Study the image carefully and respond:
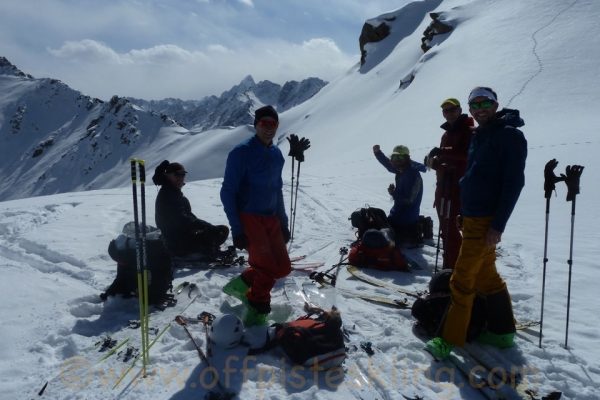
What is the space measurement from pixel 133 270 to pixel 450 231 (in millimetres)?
4145

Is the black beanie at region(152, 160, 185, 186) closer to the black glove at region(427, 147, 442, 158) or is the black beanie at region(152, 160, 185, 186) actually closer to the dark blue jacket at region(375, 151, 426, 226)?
the black glove at region(427, 147, 442, 158)

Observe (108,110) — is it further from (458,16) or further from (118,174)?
(458,16)

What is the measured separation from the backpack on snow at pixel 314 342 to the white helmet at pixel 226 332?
0.35 metres

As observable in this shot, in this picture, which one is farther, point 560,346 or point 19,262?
point 19,262

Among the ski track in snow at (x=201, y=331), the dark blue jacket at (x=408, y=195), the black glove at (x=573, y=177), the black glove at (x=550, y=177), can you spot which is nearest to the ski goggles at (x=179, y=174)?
the ski track in snow at (x=201, y=331)

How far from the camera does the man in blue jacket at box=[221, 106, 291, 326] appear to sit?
176 inches

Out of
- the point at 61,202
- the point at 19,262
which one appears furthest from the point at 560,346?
the point at 61,202

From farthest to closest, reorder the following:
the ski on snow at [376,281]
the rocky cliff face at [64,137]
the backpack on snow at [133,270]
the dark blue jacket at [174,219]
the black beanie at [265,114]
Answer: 1. the rocky cliff face at [64,137]
2. the dark blue jacket at [174,219]
3. the ski on snow at [376,281]
4. the backpack on snow at [133,270]
5. the black beanie at [265,114]

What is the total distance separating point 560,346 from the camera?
4535mm

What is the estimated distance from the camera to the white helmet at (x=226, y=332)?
14.1 feet

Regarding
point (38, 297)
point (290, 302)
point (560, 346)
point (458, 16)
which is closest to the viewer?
point (560, 346)

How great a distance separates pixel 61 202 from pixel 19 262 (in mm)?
5226

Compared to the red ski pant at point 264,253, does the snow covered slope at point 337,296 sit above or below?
below

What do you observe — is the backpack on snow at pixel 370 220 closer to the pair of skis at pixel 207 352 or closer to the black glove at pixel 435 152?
the black glove at pixel 435 152
